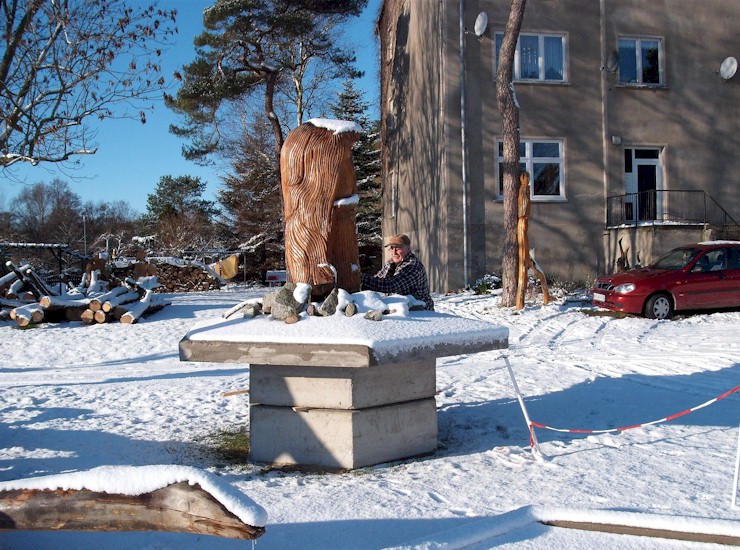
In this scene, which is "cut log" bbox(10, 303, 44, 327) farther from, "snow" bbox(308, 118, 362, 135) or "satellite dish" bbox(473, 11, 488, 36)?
"satellite dish" bbox(473, 11, 488, 36)

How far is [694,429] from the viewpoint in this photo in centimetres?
577

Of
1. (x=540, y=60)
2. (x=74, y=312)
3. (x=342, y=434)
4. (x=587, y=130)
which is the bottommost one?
(x=342, y=434)

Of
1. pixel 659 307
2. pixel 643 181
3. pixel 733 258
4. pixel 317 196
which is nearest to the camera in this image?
pixel 317 196

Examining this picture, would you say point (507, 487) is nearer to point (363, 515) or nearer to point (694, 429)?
point (363, 515)

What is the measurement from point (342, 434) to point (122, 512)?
2259 millimetres

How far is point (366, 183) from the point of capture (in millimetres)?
35031

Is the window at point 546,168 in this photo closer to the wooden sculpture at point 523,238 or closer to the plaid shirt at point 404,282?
the wooden sculpture at point 523,238

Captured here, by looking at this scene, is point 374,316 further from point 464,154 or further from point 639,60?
point 639,60

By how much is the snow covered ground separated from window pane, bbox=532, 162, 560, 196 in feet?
27.6

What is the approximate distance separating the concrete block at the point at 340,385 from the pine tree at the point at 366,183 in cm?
2815

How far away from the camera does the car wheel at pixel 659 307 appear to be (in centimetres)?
1299

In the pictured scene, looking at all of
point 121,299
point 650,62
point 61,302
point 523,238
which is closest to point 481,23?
point 650,62

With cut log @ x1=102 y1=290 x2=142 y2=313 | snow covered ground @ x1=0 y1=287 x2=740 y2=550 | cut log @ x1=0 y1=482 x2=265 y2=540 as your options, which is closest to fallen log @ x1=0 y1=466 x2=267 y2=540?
cut log @ x1=0 y1=482 x2=265 y2=540

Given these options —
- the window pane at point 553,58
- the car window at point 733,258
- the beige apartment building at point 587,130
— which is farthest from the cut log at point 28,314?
the window pane at point 553,58
